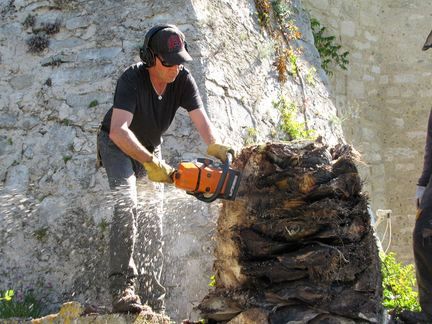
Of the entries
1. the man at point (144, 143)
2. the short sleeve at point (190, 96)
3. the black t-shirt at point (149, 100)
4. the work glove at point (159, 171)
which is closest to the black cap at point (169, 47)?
the man at point (144, 143)

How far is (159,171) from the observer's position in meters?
3.79

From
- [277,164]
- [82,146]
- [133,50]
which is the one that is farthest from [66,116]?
[277,164]

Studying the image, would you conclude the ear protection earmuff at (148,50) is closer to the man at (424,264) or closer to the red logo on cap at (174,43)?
the red logo on cap at (174,43)

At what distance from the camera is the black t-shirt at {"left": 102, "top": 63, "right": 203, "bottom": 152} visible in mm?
4148

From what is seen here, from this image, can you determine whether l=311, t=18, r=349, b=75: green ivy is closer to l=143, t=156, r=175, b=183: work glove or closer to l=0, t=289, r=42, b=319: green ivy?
l=0, t=289, r=42, b=319: green ivy

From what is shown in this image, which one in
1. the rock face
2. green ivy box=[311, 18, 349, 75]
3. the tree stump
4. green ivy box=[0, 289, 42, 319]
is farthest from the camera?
green ivy box=[311, 18, 349, 75]

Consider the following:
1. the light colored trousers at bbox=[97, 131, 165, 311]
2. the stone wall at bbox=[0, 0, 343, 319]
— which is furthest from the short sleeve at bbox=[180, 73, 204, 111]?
the stone wall at bbox=[0, 0, 343, 319]

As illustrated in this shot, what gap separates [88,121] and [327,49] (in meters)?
3.95

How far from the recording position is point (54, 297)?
522 cm

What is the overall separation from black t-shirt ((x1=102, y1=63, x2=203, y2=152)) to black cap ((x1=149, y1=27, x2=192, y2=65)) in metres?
0.22

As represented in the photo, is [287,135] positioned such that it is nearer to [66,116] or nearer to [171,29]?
[66,116]

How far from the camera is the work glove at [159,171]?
148 inches

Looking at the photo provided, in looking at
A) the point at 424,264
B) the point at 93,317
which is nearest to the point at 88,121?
the point at 93,317

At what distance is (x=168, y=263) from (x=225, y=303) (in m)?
1.44
